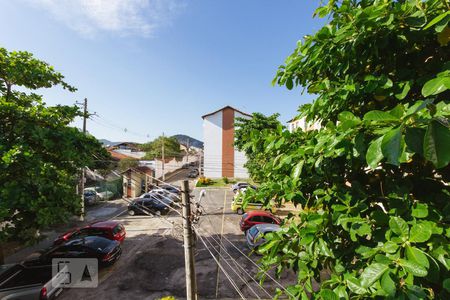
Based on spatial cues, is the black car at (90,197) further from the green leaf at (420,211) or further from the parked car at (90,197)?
the green leaf at (420,211)

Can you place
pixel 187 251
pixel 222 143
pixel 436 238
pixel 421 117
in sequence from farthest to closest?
pixel 222 143 → pixel 187 251 → pixel 436 238 → pixel 421 117

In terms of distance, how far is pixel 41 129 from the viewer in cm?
724

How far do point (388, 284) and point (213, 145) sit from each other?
3512 cm

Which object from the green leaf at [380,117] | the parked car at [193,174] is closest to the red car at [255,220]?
the green leaf at [380,117]

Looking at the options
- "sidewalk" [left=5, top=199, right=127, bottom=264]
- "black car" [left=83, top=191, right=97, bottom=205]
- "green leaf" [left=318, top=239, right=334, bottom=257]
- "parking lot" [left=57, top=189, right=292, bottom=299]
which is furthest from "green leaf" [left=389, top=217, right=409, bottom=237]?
"black car" [left=83, top=191, right=97, bottom=205]

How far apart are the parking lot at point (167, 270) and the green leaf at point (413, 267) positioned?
4.39 m

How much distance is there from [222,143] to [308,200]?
33.6m

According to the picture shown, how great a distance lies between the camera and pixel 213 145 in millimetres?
36250

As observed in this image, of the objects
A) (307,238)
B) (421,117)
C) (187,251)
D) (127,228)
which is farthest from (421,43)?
(127,228)

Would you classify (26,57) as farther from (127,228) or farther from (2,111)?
(127,228)

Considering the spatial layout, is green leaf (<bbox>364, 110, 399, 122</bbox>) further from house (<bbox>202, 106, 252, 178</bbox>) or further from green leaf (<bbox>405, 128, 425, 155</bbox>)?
house (<bbox>202, 106, 252, 178</bbox>)

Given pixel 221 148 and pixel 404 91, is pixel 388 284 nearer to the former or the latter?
pixel 404 91

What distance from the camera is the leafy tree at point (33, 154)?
6.73 meters

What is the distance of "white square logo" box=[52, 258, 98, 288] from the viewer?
828 centimetres
